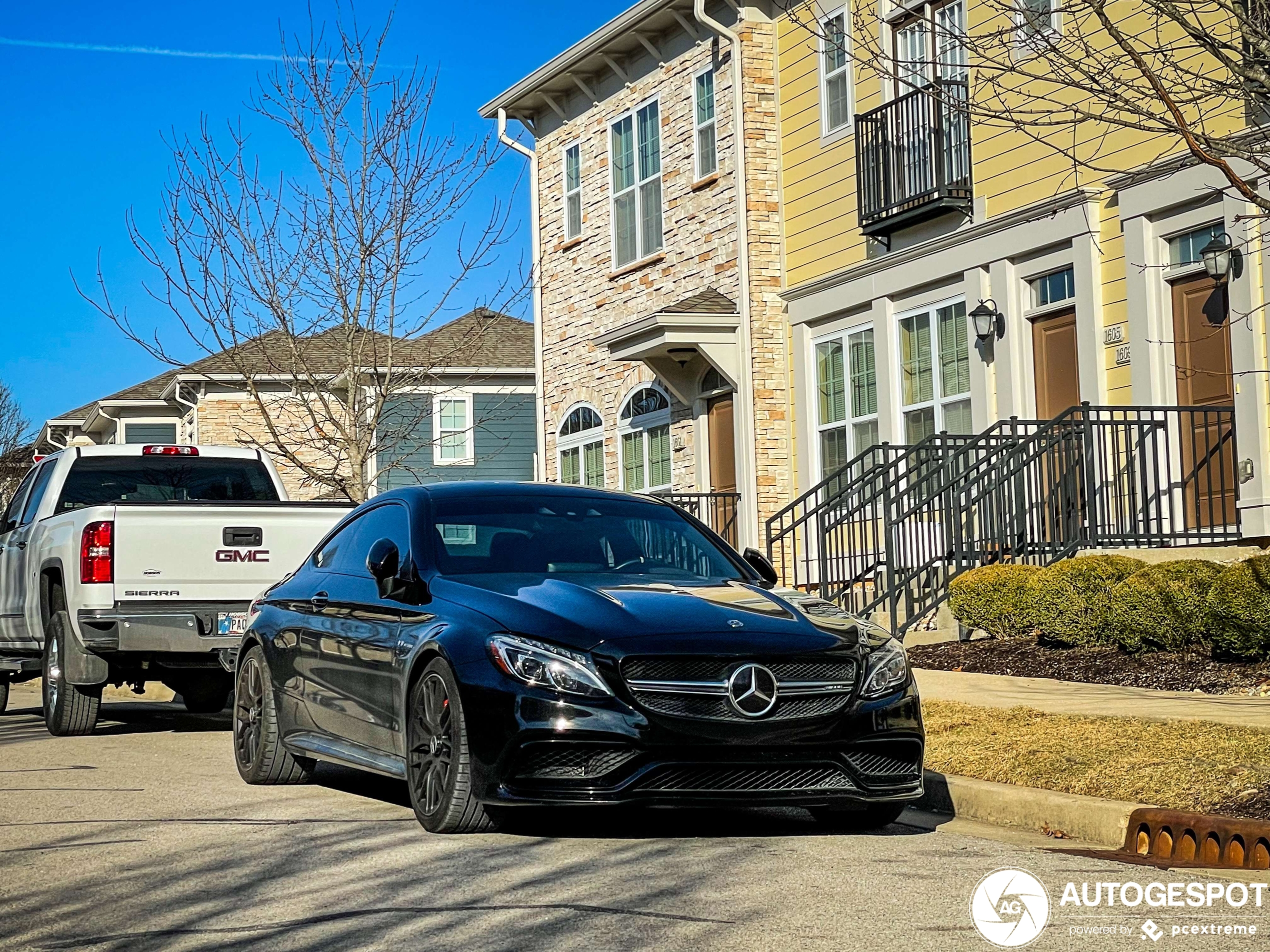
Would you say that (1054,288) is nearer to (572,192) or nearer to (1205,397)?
(1205,397)

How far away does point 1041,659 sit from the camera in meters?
13.2

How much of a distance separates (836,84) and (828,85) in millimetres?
129

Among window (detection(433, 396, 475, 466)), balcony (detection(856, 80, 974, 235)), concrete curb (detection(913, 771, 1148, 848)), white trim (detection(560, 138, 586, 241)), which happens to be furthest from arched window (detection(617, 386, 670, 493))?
concrete curb (detection(913, 771, 1148, 848))

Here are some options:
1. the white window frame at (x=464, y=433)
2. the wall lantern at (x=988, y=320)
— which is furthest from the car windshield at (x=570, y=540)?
the white window frame at (x=464, y=433)

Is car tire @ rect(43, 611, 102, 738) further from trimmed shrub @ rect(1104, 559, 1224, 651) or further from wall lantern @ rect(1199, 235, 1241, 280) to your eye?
wall lantern @ rect(1199, 235, 1241, 280)

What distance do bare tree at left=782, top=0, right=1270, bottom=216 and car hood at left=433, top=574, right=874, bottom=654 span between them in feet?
7.82

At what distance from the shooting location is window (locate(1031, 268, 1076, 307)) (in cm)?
1606

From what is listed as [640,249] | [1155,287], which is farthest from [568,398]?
[1155,287]

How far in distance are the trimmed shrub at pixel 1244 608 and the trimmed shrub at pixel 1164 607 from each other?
114 mm

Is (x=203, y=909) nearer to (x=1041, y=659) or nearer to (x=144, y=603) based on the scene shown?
(x=144, y=603)

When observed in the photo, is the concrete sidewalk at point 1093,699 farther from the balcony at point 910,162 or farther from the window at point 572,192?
the window at point 572,192

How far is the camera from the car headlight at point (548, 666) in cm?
678

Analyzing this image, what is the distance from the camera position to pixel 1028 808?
25.6 feet

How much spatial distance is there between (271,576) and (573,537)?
13.5 feet
